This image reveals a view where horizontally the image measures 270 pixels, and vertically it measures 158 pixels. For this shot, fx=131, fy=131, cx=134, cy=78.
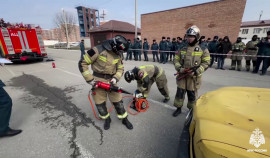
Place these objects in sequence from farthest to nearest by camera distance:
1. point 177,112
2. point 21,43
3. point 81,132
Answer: point 21,43
point 177,112
point 81,132

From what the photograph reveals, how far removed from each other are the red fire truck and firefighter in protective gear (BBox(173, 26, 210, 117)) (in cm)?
1187

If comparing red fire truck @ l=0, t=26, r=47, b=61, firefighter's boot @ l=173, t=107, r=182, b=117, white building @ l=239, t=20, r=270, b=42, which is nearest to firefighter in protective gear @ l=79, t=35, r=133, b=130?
firefighter's boot @ l=173, t=107, r=182, b=117

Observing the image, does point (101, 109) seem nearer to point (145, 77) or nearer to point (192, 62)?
point (145, 77)

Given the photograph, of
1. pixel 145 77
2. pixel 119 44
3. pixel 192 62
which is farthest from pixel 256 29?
pixel 119 44

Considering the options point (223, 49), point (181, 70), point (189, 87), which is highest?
point (223, 49)

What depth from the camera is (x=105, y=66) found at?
243cm

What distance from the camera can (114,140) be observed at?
7.84 feet

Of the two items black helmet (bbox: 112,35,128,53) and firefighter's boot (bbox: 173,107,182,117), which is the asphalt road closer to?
firefighter's boot (bbox: 173,107,182,117)

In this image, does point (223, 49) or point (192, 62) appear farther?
point (223, 49)

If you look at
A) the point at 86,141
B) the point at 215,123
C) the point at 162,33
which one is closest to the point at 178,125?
the point at 215,123

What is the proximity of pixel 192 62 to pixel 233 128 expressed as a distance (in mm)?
1751

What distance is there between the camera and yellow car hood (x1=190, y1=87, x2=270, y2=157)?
3.15ft

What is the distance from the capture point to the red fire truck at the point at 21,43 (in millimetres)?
9227

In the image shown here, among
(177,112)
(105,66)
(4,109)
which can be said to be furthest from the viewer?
(177,112)
